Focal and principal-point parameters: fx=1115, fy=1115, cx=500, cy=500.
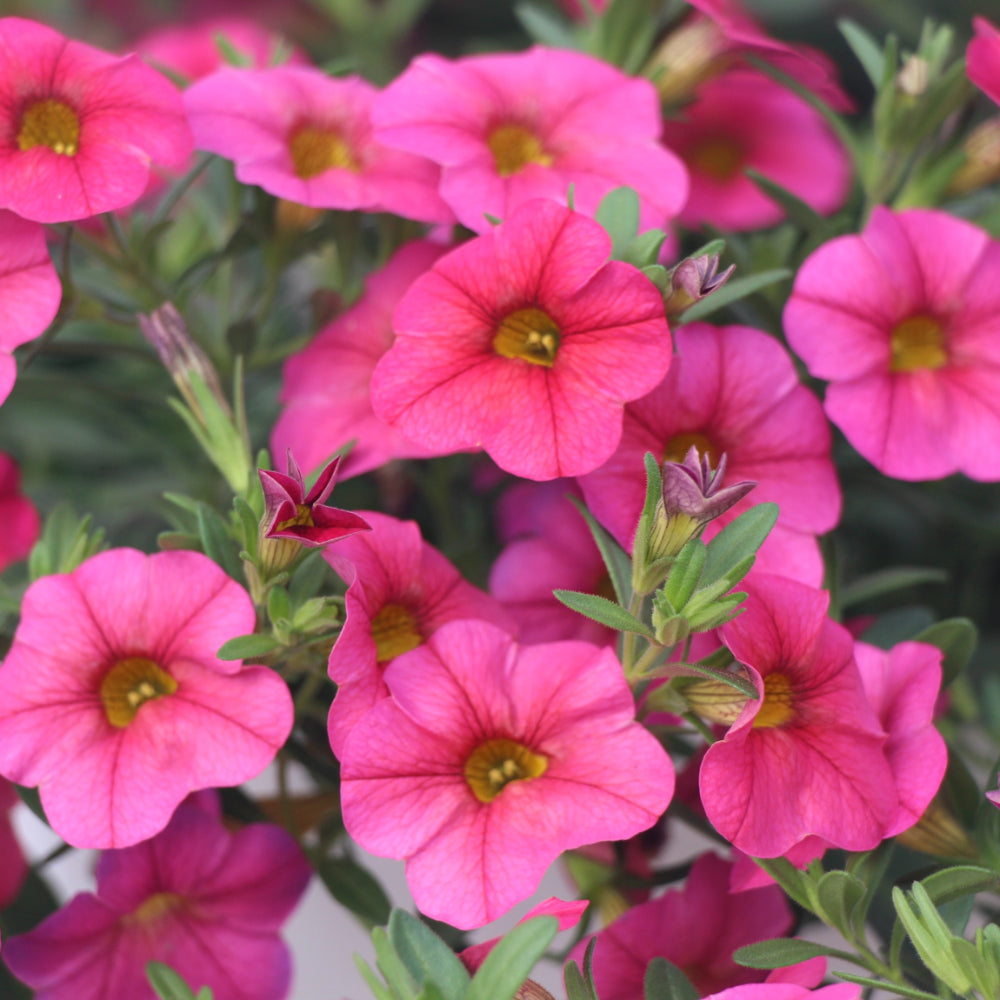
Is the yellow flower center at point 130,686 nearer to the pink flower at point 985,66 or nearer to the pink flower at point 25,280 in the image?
the pink flower at point 25,280

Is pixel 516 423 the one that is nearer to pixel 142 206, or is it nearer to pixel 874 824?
pixel 874 824

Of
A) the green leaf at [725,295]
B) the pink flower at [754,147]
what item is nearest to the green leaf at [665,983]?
the green leaf at [725,295]

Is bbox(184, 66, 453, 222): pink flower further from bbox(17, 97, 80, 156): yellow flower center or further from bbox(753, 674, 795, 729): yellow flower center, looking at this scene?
bbox(753, 674, 795, 729): yellow flower center

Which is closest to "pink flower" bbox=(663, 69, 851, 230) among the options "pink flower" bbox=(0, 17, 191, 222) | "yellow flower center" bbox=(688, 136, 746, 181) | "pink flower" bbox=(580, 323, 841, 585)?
"yellow flower center" bbox=(688, 136, 746, 181)

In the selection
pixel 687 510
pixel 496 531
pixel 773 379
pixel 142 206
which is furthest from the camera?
pixel 142 206

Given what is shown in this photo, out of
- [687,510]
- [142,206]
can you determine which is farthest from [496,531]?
[142,206]

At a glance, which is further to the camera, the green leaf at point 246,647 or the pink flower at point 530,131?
the pink flower at point 530,131

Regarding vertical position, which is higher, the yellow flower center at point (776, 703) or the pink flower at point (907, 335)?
the pink flower at point (907, 335)
